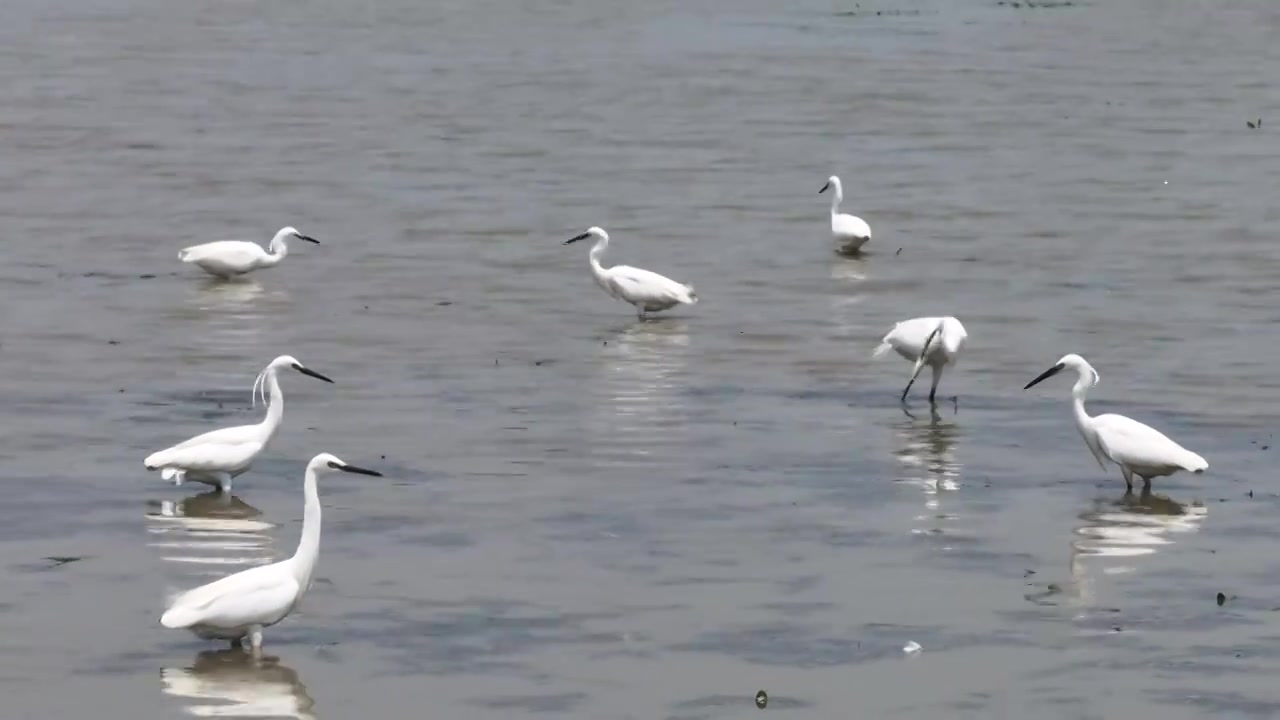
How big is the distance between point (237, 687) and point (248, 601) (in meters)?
0.49

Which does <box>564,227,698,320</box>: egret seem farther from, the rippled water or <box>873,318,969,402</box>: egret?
<box>873,318,969,402</box>: egret

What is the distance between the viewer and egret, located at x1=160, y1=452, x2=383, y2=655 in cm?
1452

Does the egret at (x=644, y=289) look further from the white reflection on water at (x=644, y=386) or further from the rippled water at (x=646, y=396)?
the rippled water at (x=646, y=396)

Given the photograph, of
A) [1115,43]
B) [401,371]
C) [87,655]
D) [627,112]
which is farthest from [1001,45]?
[87,655]

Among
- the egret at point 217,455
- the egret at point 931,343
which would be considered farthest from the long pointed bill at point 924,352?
the egret at point 217,455

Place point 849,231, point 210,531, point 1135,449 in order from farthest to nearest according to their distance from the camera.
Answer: point 849,231 → point 1135,449 → point 210,531

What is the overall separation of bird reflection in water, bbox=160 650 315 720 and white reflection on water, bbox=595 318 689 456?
6666 mm

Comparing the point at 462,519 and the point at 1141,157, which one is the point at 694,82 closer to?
the point at 1141,157

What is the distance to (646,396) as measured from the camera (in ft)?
78.4

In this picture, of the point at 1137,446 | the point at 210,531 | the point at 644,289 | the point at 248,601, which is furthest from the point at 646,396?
the point at 248,601

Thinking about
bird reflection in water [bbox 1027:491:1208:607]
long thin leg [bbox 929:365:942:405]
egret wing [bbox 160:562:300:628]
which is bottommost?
long thin leg [bbox 929:365:942:405]

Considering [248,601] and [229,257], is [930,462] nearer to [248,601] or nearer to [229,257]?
[248,601]

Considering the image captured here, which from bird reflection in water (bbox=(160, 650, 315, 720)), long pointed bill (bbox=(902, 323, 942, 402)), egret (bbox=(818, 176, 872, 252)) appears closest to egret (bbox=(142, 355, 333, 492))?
bird reflection in water (bbox=(160, 650, 315, 720))

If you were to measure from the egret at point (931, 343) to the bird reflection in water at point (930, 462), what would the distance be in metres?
0.43
